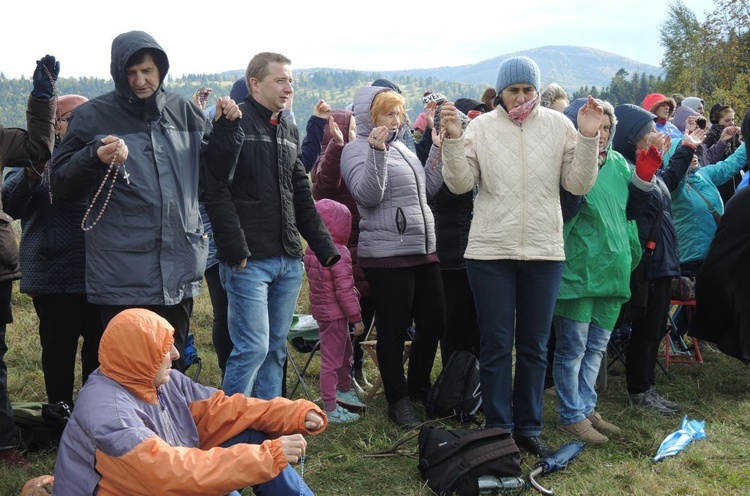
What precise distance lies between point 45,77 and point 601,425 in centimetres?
385

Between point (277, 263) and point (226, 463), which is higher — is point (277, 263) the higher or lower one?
the higher one

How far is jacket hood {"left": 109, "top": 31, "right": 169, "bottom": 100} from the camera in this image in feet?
12.2

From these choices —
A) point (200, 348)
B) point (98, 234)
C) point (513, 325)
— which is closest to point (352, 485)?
point (513, 325)

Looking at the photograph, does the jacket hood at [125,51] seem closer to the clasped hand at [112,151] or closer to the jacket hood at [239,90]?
the clasped hand at [112,151]

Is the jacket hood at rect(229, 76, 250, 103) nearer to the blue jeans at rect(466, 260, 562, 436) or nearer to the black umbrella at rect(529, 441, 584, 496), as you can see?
the blue jeans at rect(466, 260, 562, 436)

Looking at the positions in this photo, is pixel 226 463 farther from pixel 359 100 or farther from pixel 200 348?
pixel 200 348

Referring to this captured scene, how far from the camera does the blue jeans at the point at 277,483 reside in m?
3.29

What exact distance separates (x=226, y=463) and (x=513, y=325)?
7.10 feet

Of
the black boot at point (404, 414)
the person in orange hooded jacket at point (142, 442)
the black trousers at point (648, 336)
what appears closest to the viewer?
the person in orange hooded jacket at point (142, 442)

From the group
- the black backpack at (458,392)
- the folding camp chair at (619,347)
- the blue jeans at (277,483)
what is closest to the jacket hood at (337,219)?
the black backpack at (458,392)

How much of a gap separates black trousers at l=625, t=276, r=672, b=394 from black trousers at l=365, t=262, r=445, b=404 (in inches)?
57.0

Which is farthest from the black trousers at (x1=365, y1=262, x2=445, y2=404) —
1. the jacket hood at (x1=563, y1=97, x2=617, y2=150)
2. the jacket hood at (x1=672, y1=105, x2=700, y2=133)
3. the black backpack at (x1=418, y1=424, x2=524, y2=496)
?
the jacket hood at (x1=672, y1=105, x2=700, y2=133)

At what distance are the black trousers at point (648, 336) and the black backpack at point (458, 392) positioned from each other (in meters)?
1.21

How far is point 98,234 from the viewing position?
3807mm
